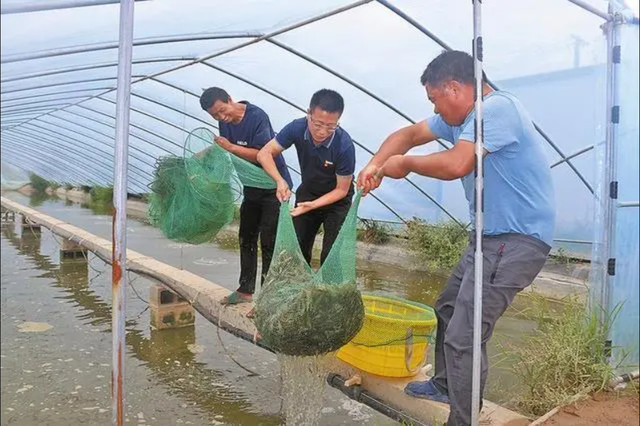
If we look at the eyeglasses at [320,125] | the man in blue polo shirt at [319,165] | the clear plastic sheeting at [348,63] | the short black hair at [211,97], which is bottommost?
the man in blue polo shirt at [319,165]

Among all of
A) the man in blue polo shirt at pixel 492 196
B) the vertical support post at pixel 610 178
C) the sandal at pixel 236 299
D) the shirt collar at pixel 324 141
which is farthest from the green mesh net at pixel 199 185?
the vertical support post at pixel 610 178

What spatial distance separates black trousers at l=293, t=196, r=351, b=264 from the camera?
3506mm

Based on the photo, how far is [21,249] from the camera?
870 centimetres

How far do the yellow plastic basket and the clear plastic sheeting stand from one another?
1352mm

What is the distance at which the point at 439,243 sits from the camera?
6953 mm

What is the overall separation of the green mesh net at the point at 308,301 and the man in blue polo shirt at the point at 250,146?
874mm

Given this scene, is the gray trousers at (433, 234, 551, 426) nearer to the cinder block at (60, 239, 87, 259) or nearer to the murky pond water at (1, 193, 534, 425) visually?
the murky pond water at (1, 193, 534, 425)

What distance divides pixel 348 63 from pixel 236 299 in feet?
7.81

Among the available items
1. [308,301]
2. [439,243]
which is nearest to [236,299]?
[308,301]

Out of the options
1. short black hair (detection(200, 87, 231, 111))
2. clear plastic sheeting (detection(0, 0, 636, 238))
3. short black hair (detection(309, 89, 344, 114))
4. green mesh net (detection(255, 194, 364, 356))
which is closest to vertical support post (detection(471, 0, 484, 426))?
green mesh net (detection(255, 194, 364, 356))

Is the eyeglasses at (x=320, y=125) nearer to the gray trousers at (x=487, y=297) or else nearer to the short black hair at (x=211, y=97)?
the short black hair at (x=211, y=97)

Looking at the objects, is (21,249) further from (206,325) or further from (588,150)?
(588,150)

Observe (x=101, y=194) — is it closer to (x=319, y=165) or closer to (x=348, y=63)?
(x=348, y=63)

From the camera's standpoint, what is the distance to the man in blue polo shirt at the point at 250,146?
3.64 metres
